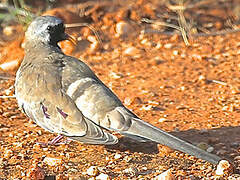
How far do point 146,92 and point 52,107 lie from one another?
192 cm

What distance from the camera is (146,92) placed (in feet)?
20.7

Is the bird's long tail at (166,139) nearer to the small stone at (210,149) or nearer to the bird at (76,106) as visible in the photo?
the bird at (76,106)

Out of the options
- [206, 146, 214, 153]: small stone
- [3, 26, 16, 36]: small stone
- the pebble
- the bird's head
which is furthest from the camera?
[3, 26, 16, 36]: small stone

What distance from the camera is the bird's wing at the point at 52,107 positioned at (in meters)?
4.45

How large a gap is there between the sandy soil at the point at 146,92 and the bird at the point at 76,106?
251mm

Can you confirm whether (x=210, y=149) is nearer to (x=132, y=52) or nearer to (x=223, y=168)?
(x=223, y=168)

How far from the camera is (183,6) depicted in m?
8.88

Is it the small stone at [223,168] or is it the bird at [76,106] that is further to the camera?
the bird at [76,106]

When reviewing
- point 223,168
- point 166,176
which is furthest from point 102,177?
point 223,168

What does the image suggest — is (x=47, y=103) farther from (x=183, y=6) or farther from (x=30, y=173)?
(x=183, y=6)

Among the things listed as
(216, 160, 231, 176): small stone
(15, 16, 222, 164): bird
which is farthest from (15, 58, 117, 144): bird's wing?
(216, 160, 231, 176): small stone

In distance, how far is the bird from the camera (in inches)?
173

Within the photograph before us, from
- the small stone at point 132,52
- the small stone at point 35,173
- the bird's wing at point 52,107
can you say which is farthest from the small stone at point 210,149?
the small stone at point 132,52

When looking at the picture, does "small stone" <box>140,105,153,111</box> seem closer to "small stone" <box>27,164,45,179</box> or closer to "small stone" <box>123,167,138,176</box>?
"small stone" <box>123,167,138,176</box>
